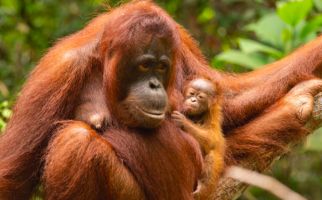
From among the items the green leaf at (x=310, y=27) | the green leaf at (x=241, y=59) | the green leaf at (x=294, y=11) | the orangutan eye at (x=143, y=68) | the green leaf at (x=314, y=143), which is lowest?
the green leaf at (x=314, y=143)

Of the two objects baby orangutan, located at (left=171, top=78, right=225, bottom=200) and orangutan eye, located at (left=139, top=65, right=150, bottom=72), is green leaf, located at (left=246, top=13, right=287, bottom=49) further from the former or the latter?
orangutan eye, located at (left=139, top=65, right=150, bottom=72)

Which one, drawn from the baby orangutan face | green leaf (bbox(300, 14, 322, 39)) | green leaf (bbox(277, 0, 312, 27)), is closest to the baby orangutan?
the baby orangutan face

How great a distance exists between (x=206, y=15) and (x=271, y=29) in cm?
250

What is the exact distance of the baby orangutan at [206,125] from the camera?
14.3 feet

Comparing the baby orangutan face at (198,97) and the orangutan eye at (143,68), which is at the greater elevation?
the orangutan eye at (143,68)

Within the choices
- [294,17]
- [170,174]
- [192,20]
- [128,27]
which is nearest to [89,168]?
[170,174]

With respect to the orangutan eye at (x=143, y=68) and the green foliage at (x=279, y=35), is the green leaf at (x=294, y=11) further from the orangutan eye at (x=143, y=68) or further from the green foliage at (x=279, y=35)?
the orangutan eye at (x=143, y=68)

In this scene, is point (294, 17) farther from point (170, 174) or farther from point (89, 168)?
point (89, 168)

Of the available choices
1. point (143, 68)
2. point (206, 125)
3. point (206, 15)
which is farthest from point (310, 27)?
point (206, 15)

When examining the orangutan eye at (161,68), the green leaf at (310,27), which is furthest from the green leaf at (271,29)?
the orangutan eye at (161,68)

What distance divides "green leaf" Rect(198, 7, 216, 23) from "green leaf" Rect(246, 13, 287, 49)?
193cm

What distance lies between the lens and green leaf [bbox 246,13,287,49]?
223 inches

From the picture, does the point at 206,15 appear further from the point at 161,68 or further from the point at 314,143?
the point at 161,68

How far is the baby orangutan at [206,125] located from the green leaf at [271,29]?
123cm
